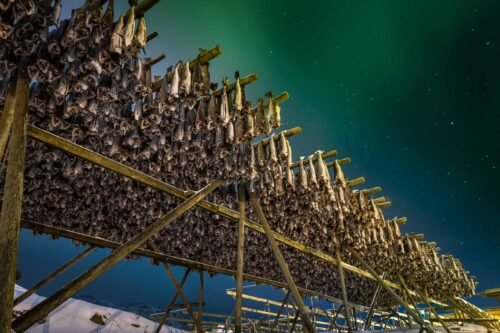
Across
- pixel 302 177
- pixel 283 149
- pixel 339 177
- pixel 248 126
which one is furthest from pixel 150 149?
pixel 339 177

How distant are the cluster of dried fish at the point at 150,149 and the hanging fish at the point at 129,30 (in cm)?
2

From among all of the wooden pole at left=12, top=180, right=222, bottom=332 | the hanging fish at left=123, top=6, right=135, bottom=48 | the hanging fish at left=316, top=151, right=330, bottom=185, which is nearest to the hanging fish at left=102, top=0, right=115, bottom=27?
the hanging fish at left=123, top=6, right=135, bottom=48

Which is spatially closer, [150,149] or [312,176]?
[150,149]

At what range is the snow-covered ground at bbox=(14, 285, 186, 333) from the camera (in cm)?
744

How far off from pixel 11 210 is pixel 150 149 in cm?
297

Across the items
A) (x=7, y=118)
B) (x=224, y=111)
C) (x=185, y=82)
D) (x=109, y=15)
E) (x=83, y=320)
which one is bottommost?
(x=83, y=320)

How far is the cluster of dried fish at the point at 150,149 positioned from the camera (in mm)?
3734

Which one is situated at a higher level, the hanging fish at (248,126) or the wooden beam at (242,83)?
the wooden beam at (242,83)

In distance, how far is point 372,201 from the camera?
10.0 m

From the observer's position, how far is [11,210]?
293 centimetres

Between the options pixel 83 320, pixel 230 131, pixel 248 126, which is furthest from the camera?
pixel 83 320

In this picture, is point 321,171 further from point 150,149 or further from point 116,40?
point 116,40

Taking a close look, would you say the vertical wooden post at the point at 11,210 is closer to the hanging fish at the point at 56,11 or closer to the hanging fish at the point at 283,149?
the hanging fish at the point at 56,11

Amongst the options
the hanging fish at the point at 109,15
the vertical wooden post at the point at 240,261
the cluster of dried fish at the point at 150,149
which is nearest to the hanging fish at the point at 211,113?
the cluster of dried fish at the point at 150,149
